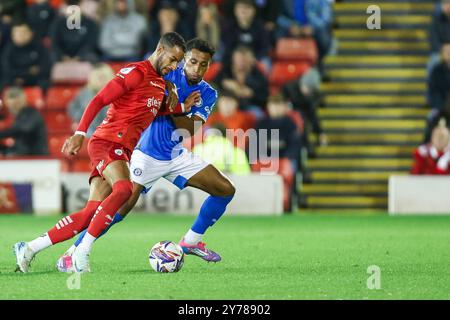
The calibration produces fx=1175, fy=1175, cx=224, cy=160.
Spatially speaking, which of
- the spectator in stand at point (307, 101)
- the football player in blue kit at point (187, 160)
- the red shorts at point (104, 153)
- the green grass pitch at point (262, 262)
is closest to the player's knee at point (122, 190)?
the red shorts at point (104, 153)

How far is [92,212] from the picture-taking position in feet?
28.2

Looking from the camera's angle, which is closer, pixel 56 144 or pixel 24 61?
pixel 56 144

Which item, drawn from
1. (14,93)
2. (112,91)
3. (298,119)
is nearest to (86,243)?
(112,91)

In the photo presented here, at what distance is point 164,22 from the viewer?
685 inches

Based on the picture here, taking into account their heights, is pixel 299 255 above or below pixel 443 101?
below

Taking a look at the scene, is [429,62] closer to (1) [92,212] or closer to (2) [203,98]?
(2) [203,98]

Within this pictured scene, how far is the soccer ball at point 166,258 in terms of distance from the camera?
8648mm

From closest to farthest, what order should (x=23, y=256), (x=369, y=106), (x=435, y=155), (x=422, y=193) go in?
1. (x=23, y=256)
2. (x=422, y=193)
3. (x=435, y=155)
4. (x=369, y=106)

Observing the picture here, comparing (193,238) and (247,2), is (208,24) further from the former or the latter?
(193,238)

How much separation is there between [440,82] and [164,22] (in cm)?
414

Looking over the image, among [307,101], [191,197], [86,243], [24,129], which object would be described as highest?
[307,101]

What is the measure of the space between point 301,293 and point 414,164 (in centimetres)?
872
